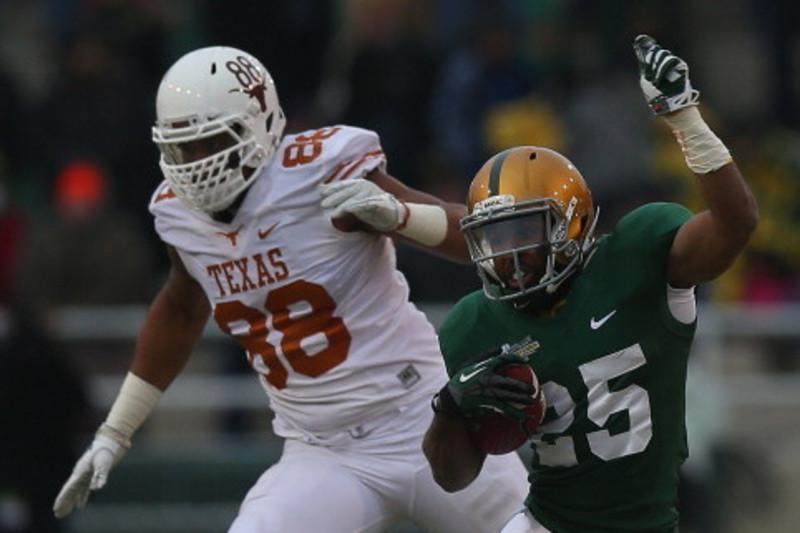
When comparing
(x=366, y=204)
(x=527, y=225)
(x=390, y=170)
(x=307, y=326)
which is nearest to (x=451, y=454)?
(x=527, y=225)

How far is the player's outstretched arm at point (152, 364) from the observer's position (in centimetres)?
614

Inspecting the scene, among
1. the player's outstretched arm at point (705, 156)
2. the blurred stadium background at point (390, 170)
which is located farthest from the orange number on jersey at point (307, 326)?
the blurred stadium background at point (390, 170)

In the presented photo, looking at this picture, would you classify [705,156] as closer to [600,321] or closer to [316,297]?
[600,321]

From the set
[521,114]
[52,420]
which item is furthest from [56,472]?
[521,114]

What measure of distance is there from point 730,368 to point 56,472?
10.7ft

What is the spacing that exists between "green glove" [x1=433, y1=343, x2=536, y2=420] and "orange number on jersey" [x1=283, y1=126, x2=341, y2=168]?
1.19m

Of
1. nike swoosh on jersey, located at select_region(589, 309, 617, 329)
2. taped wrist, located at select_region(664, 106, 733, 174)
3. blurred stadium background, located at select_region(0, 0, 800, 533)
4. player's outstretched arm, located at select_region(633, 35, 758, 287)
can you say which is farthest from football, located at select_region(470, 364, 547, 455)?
blurred stadium background, located at select_region(0, 0, 800, 533)

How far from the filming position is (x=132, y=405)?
6.22m

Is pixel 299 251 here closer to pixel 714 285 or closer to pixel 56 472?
pixel 56 472

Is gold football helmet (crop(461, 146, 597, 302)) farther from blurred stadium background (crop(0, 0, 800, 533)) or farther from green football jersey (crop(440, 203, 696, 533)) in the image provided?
blurred stadium background (crop(0, 0, 800, 533))

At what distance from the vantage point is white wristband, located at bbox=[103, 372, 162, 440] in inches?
244

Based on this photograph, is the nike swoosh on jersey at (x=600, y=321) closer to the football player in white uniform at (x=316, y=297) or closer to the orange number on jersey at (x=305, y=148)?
the football player in white uniform at (x=316, y=297)

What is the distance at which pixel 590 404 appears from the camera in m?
5.07

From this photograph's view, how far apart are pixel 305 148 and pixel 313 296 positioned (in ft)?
1.44
